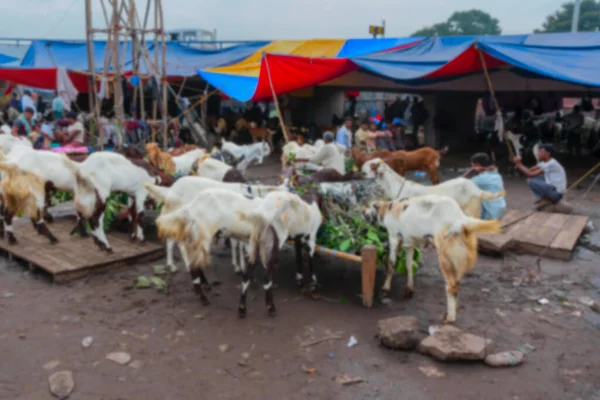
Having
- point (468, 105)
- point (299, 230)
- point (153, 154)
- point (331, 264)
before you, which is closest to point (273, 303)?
point (299, 230)

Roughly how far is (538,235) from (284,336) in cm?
439

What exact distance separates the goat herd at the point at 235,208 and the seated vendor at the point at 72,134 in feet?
10.5

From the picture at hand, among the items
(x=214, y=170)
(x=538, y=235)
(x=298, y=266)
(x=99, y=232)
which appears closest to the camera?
(x=298, y=266)

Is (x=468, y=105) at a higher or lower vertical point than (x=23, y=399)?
higher

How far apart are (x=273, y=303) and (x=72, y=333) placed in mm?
1968

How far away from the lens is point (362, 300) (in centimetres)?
575

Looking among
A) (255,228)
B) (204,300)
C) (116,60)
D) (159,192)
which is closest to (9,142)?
(116,60)

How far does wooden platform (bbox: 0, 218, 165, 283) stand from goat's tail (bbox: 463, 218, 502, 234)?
4145mm

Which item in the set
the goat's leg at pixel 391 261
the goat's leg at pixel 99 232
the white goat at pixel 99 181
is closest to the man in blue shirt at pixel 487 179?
the goat's leg at pixel 391 261

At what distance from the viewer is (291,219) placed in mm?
5434

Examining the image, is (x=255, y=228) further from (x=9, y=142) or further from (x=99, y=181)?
(x=9, y=142)

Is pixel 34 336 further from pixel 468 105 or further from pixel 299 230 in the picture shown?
pixel 468 105

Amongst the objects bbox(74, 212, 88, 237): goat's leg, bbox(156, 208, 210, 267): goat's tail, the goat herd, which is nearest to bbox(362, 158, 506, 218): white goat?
the goat herd

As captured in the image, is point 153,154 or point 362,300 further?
point 153,154
